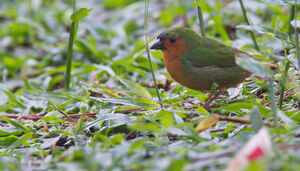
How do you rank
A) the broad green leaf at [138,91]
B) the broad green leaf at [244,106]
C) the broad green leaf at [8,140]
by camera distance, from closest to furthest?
the broad green leaf at [244,106] → the broad green leaf at [8,140] → the broad green leaf at [138,91]

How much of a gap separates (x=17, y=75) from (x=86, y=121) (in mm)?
2785

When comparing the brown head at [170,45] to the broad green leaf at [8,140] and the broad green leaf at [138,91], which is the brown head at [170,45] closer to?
the broad green leaf at [138,91]

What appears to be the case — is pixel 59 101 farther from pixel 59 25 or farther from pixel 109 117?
pixel 59 25

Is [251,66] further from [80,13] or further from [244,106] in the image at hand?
[80,13]

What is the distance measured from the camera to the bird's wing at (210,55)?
3.19 m

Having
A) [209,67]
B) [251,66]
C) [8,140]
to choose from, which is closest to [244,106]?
[209,67]

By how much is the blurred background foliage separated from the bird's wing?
28 centimetres

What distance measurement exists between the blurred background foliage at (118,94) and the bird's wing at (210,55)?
28 cm

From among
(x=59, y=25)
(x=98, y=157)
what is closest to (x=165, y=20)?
(x=59, y=25)

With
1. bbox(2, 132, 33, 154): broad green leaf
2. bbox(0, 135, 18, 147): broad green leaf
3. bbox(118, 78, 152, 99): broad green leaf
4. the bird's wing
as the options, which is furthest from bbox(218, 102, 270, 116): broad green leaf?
bbox(0, 135, 18, 147): broad green leaf

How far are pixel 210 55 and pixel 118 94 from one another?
3.74 feet

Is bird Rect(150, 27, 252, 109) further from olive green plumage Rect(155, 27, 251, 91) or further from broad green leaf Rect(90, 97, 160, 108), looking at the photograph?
broad green leaf Rect(90, 97, 160, 108)

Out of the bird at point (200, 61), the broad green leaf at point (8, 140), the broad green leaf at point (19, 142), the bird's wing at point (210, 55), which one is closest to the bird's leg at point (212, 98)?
the bird at point (200, 61)

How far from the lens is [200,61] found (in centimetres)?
324
